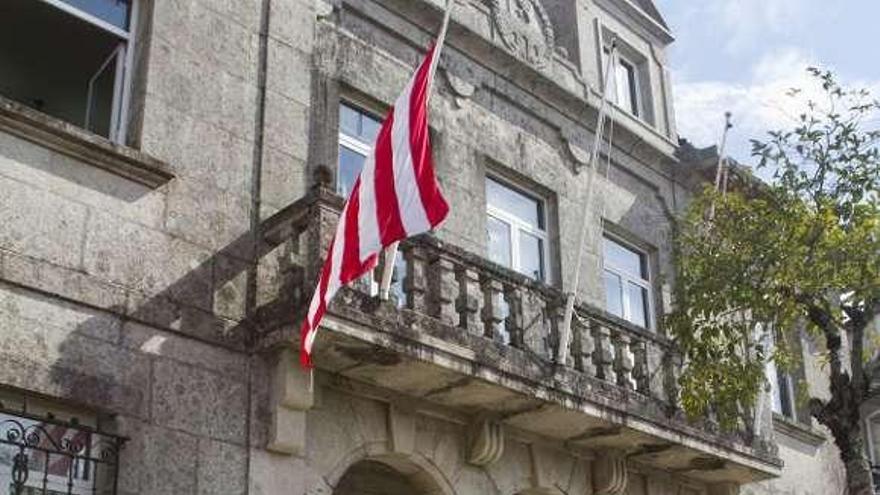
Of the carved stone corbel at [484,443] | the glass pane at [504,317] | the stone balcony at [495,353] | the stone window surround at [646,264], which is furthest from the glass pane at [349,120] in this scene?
the stone window surround at [646,264]

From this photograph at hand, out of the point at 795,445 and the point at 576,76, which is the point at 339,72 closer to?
the point at 576,76

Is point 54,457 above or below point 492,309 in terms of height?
below

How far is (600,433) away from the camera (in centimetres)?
1245

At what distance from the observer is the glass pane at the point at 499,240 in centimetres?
1362

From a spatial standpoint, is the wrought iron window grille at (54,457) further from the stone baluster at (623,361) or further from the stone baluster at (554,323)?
the stone baluster at (623,361)

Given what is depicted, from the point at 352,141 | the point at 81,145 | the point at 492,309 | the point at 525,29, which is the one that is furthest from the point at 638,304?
the point at 81,145

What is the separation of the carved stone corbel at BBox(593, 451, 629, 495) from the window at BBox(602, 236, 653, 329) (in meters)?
2.62

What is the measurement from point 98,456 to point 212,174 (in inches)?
111

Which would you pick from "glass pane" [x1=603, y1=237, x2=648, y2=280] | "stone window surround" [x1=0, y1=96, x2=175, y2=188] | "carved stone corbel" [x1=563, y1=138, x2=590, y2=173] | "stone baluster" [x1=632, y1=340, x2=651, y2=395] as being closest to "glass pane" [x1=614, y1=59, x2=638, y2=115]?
"carved stone corbel" [x1=563, y1=138, x2=590, y2=173]

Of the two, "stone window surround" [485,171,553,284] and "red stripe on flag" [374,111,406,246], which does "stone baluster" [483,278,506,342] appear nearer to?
"stone window surround" [485,171,553,284]

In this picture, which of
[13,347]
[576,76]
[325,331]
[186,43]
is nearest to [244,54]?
[186,43]

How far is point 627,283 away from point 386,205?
7.20 metres

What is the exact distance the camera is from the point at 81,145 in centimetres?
919

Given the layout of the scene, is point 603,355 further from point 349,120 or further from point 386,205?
point 386,205
